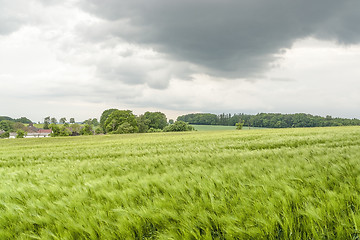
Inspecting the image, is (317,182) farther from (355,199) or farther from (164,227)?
(164,227)

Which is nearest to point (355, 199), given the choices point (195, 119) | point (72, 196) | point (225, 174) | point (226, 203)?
point (226, 203)

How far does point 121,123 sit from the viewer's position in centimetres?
7531

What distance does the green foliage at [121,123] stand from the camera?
70019mm

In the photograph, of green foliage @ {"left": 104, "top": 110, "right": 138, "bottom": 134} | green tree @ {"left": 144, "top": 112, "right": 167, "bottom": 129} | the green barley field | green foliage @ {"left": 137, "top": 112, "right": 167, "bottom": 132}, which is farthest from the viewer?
green tree @ {"left": 144, "top": 112, "right": 167, "bottom": 129}

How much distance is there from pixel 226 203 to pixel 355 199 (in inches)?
41.1

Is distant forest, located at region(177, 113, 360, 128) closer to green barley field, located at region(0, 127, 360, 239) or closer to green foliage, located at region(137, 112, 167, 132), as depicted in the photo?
green foliage, located at region(137, 112, 167, 132)

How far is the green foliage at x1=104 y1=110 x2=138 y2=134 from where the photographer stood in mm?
70019

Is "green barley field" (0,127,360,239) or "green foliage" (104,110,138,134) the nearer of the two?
"green barley field" (0,127,360,239)

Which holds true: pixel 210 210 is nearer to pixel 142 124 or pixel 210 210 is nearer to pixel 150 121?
pixel 142 124

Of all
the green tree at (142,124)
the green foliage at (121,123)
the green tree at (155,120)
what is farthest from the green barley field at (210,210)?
the green tree at (155,120)

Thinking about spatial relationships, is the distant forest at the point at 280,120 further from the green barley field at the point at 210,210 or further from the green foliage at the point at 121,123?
the green barley field at the point at 210,210

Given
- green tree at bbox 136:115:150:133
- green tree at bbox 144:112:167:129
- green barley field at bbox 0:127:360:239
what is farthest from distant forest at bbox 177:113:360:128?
green barley field at bbox 0:127:360:239

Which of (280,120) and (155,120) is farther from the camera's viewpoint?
(280,120)

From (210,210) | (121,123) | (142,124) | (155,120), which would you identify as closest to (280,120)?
(155,120)
